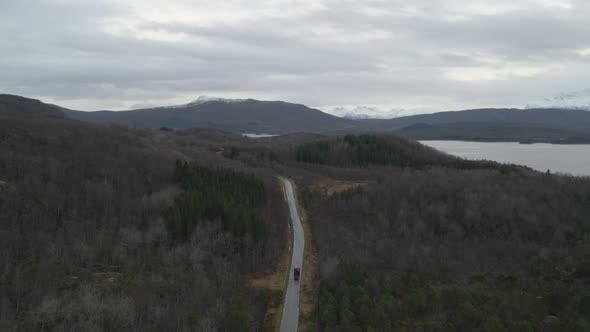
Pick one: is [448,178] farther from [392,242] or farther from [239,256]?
[239,256]

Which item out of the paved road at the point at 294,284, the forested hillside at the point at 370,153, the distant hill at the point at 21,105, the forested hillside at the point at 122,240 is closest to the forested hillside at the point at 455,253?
the paved road at the point at 294,284

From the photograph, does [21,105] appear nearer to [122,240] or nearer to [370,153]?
[370,153]

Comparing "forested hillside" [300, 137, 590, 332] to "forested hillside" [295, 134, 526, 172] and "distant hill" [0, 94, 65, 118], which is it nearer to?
"forested hillside" [295, 134, 526, 172]

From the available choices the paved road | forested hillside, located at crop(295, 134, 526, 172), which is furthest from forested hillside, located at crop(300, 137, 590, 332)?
forested hillside, located at crop(295, 134, 526, 172)

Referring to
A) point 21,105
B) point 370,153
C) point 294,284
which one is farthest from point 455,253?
point 21,105

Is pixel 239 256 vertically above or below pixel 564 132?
below

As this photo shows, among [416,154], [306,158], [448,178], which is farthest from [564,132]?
[448,178]
